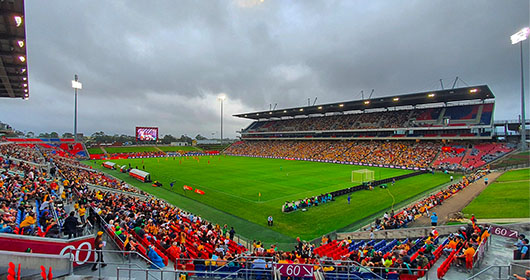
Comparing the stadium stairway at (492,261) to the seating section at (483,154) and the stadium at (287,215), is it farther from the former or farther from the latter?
the seating section at (483,154)

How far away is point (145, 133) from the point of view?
79.8 m

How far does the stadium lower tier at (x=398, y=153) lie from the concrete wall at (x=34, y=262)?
160ft

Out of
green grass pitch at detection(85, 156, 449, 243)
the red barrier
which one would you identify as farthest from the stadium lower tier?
the red barrier

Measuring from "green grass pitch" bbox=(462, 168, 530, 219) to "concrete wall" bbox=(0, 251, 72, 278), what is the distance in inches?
851

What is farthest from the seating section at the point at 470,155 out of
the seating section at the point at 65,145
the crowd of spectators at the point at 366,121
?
the seating section at the point at 65,145

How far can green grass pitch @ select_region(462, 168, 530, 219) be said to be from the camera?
609 inches

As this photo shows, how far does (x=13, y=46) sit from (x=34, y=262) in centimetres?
1143

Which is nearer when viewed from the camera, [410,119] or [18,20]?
[18,20]

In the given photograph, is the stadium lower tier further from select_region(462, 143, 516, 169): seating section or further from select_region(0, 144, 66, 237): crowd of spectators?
select_region(0, 144, 66, 237): crowd of spectators

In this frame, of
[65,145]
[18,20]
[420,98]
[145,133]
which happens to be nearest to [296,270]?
[18,20]

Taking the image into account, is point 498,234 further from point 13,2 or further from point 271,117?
point 271,117

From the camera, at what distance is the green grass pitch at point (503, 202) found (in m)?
15.5

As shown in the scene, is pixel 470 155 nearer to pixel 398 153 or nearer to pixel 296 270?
pixel 398 153

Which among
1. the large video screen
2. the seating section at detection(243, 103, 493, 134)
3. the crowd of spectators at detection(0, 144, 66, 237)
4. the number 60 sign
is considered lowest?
the number 60 sign
